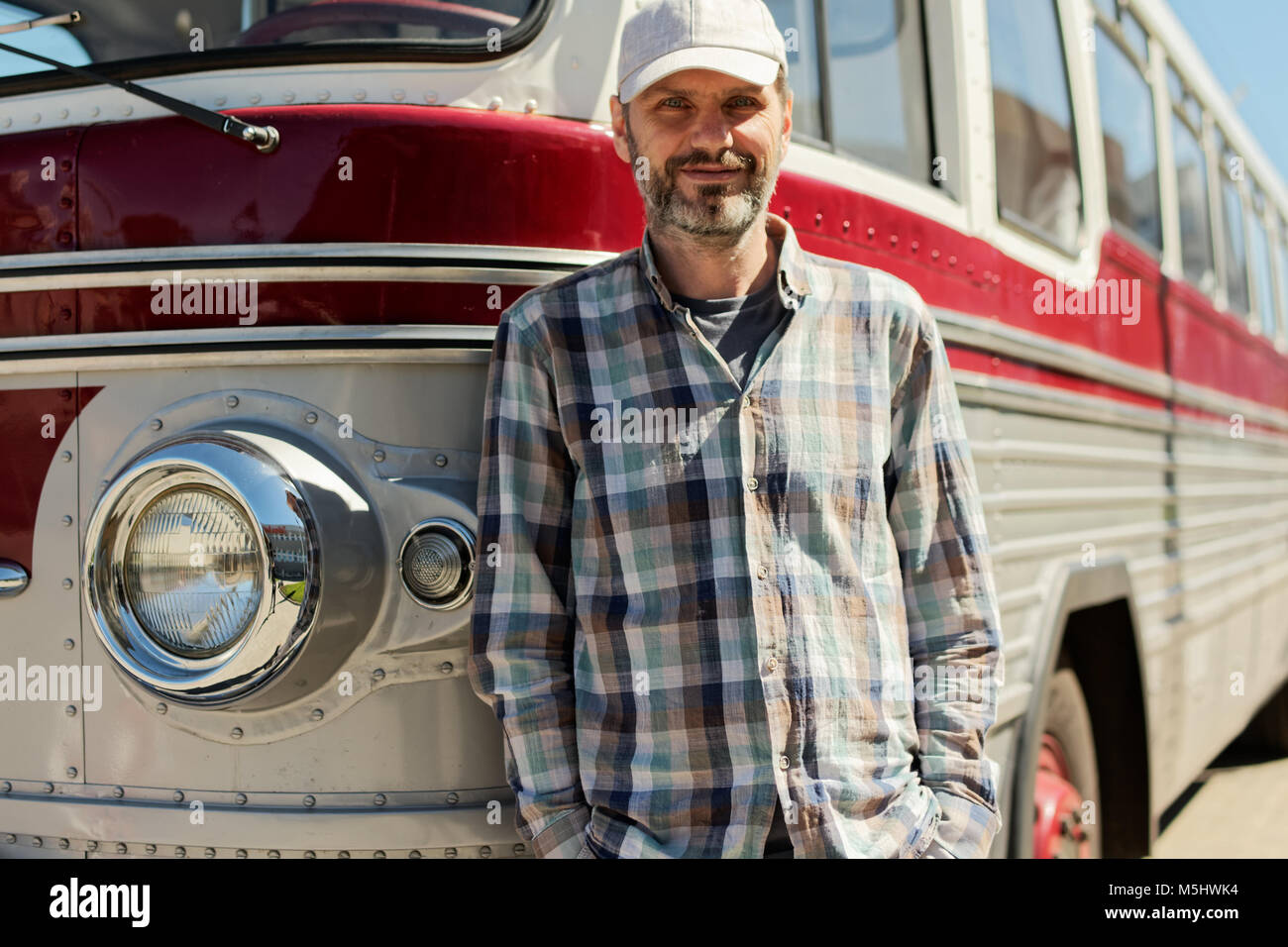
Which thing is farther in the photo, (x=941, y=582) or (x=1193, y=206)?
(x=1193, y=206)

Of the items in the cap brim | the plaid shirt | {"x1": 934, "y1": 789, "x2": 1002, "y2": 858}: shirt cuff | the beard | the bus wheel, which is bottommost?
the bus wheel

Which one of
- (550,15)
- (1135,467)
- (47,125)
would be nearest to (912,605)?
(550,15)

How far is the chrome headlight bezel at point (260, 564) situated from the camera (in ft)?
5.34

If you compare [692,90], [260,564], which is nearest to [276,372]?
[260,564]

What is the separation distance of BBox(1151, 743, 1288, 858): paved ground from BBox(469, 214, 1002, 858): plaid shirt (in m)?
2.95

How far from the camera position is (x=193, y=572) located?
168cm

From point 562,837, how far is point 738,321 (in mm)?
814

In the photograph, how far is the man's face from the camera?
1.70m

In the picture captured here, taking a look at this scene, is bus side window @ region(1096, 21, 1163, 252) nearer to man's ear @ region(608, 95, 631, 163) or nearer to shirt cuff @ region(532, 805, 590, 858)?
man's ear @ region(608, 95, 631, 163)

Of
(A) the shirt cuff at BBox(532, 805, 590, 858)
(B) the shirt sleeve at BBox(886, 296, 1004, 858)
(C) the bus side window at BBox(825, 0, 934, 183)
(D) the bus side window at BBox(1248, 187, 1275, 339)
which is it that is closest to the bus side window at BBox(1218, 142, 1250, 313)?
(D) the bus side window at BBox(1248, 187, 1275, 339)

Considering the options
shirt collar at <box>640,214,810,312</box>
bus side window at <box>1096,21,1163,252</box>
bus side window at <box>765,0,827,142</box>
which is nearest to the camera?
shirt collar at <box>640,214,810,312</box>

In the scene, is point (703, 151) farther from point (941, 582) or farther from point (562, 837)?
point (562, 837)

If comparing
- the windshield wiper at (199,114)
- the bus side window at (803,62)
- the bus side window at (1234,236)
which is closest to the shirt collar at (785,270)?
the bus side window at (803,62)

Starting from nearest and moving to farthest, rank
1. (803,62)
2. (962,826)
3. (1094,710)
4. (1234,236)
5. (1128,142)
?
(962,826) < (803,62) < (1094,710) < (1128,142) < (1234,236)
